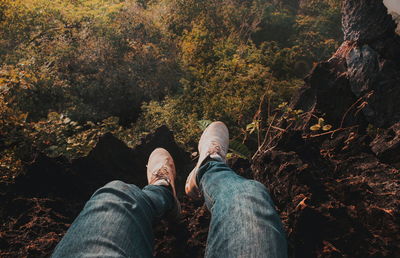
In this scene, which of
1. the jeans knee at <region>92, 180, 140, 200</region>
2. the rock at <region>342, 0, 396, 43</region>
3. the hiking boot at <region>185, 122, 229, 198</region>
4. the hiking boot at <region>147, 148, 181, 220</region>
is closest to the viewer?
the jeans knee at <region>92, 180, 140, 200</region>

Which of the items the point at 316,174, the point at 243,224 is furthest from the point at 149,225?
the point at 316,174

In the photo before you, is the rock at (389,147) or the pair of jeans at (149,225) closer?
the pair of jeans at (149,225)

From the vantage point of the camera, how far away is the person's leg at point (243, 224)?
3.88ft

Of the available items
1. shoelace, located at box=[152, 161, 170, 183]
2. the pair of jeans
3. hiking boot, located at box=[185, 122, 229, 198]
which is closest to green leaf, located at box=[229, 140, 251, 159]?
hiking boot, located at box=[185, 122, 229, 198]

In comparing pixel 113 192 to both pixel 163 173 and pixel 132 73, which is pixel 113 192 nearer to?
pixel 163 173

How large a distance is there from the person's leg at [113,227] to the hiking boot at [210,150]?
1.72ft

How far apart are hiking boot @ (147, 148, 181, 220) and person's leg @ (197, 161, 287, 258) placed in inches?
19.1

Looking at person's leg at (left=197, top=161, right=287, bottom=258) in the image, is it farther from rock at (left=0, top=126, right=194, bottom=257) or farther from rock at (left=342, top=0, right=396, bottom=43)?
rock at (left=342, top=0, right=396, bottom=43)

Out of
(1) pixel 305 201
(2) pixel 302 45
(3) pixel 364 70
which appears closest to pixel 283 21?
(2) pixel 302 45

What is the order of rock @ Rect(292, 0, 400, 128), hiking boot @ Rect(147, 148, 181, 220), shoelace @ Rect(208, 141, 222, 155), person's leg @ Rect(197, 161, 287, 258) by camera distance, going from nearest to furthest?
person's leg @ Rect(197, 161, 287, 258) → hiking boot @ Rect(147, 148, 181, 220) → shoelace @ Rect(208, 141, 222, 155) → rock @ Rect(292, 0, 400, 128)

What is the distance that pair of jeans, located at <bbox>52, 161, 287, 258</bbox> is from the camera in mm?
1185

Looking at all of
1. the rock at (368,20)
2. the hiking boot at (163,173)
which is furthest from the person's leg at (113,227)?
the rock at (368,20)

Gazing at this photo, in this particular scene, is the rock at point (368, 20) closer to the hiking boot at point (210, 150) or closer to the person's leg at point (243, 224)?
the hiking boot at point (210, 150)

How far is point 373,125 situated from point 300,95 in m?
0.88
